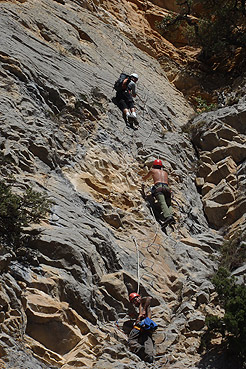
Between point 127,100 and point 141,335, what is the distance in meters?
7.23

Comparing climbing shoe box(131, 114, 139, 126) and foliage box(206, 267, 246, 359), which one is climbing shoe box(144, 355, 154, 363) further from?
climbing shoe box(131, 114, 139, 126)

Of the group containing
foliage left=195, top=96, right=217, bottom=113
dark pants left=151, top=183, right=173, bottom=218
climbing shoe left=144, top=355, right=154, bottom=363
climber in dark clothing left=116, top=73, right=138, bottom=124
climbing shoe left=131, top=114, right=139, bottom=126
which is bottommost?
climbing shoe left=144, top=355, right=154, bottom=363

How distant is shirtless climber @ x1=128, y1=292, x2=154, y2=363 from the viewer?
24.4 feet

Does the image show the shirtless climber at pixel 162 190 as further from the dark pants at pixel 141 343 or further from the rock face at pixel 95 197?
the dark pants at pixel 141 343

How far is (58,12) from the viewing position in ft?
51.1

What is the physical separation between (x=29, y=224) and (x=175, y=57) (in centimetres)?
1382

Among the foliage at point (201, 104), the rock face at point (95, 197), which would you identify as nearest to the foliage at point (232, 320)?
the rock face at point (95, 197)

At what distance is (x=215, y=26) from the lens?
766 inches

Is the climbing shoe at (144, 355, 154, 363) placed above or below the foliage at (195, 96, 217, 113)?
below

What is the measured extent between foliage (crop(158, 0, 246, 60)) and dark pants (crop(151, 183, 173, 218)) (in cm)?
981

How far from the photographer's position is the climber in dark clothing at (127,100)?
13086mm

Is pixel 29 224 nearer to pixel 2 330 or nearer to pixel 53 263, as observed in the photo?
pixel 53 263

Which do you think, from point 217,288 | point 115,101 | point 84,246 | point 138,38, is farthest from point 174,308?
point 138,38

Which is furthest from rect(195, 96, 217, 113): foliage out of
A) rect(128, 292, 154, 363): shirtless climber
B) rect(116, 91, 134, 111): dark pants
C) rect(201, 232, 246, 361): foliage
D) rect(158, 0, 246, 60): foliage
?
rect(128, 292, 154, 363): shirtless climber
